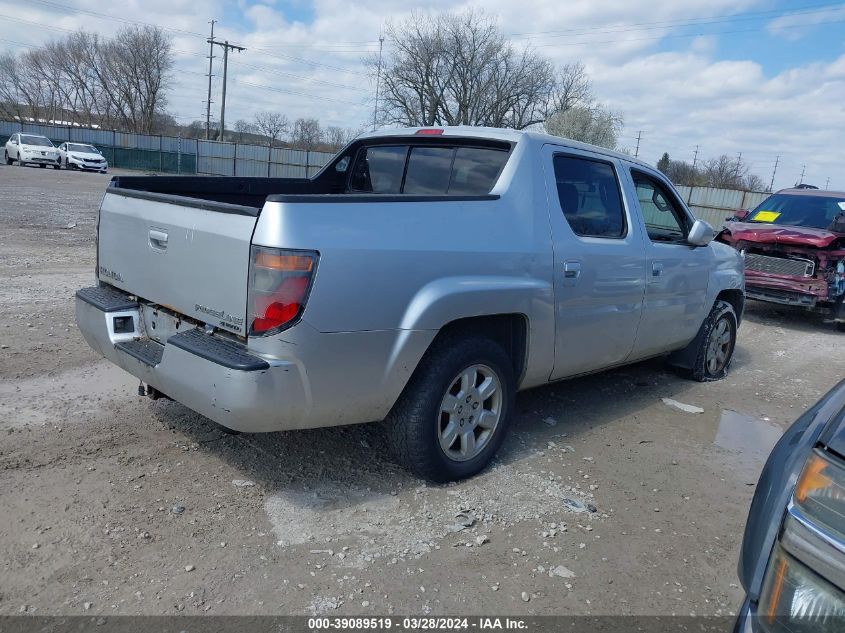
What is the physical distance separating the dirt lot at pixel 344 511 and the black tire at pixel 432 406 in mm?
170

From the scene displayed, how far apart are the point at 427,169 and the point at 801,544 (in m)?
3.24

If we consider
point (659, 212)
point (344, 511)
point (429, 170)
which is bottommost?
point (344, 511)

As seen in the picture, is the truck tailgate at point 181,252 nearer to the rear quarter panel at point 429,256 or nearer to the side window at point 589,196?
the rear quarter panel at point 429,256

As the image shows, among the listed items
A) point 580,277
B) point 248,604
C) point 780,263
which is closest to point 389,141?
point 580,277

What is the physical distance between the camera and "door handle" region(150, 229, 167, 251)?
329cm

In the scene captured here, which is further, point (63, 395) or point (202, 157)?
point (202, 157)

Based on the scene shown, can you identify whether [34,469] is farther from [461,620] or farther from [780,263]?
[780,263]

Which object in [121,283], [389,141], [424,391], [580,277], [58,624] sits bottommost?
[58,624]

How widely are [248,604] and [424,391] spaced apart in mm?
1261

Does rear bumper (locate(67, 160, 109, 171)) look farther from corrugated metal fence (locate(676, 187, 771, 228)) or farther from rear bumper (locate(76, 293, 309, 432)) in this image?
rear bumper (locate(76, 293, 309, 432))

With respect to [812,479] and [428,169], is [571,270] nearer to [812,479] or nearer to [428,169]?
[428,169]

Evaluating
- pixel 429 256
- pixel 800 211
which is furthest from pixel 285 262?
pixel 800 211

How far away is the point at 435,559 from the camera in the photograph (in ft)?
9.70

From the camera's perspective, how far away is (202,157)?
38.4 meters
